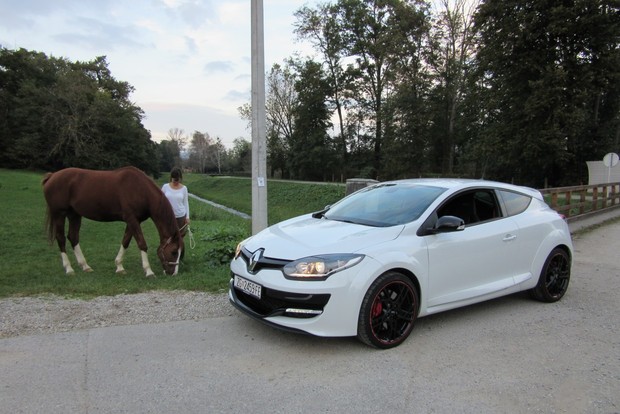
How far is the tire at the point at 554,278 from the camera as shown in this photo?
5.49 meters

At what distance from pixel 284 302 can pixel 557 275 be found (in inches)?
155

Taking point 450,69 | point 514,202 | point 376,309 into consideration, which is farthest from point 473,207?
point 450,69

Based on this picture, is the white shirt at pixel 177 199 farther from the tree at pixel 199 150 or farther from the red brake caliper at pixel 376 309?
the tree at pixel 199 150

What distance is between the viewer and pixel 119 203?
272 inches

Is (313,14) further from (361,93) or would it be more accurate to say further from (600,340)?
(600,340)

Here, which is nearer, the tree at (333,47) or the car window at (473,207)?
the car window at (473,207)

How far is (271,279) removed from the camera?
3984mm

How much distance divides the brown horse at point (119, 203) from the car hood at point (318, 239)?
8.45 ft

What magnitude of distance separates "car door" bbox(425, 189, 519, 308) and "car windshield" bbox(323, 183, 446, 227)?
279mm

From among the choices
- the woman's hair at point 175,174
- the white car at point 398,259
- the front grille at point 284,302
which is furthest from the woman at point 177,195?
the front grille at point 284,302

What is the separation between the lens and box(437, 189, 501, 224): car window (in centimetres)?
489

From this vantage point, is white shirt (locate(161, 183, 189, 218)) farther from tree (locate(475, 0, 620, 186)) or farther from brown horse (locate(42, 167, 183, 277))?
tree (locate(475, 0, 620, 186))

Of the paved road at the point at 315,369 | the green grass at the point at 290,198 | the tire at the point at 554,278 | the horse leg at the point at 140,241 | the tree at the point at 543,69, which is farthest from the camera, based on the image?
the tree at the point at 543,69

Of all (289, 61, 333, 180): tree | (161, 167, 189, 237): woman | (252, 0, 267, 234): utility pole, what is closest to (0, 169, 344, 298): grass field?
(161, 167, 189, 237): woman
